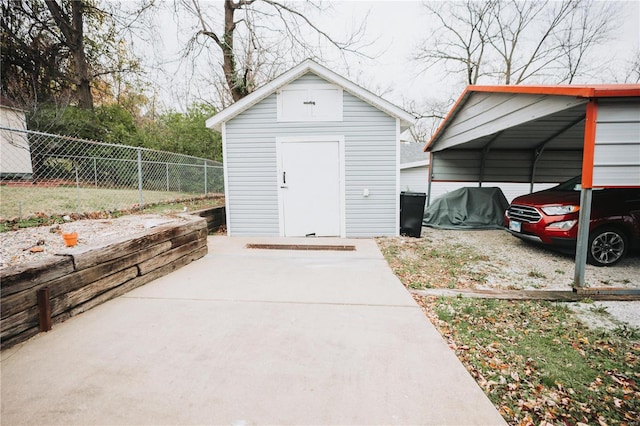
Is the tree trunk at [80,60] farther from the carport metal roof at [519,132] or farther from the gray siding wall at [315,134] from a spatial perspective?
the carport metal roof at [519,132]

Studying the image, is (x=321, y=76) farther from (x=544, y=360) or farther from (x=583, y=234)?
(x=544, y=360)

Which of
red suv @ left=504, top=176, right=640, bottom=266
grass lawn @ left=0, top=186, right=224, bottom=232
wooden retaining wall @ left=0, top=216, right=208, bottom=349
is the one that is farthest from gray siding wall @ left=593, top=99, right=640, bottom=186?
grass lawn @ left=0, top=186, right=224, bottom=232

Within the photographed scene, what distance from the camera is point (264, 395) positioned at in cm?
168

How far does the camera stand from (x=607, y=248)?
15.2 feet

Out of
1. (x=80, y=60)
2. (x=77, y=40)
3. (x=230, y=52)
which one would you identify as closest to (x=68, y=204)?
(x=230, y=52)

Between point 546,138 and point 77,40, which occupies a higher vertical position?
point 77,40

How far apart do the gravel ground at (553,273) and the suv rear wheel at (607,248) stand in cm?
13

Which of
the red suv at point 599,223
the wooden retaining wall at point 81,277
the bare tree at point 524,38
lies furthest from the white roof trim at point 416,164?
the wooden retaining wall at point 81,277

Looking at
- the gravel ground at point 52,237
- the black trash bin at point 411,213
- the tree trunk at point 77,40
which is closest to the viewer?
the gravel ground at point 52,237

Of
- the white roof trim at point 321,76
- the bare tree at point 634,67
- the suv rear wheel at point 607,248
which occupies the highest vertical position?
the bare tree at point 634,67

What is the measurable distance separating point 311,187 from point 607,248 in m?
5.18

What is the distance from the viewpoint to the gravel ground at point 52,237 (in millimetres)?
Answer: 2867

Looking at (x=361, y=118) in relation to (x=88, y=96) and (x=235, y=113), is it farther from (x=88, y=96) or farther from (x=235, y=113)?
(x=88, y=96)

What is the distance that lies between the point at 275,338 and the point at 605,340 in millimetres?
2755
